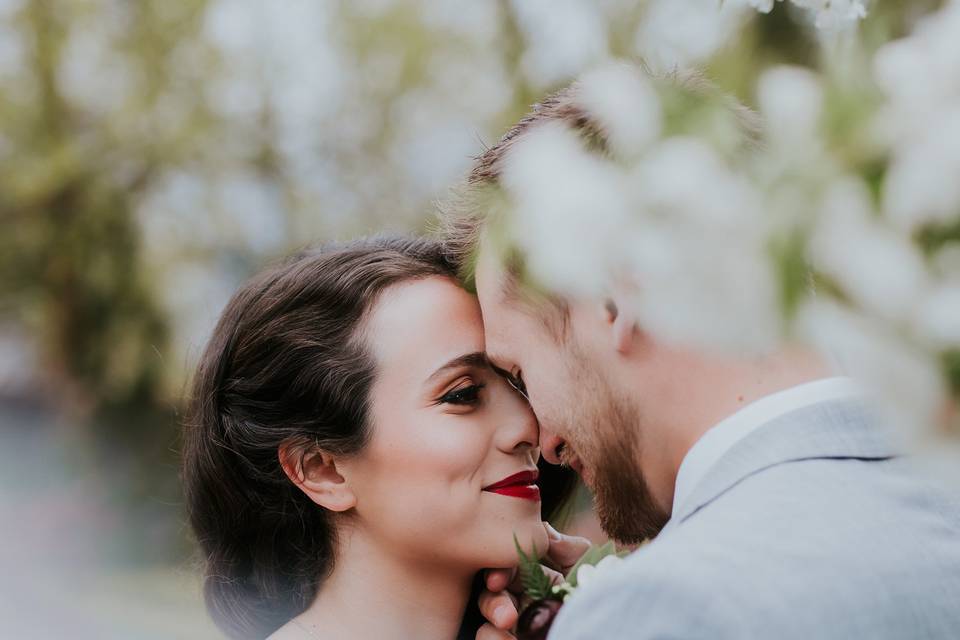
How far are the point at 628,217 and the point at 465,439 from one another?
1.68 m

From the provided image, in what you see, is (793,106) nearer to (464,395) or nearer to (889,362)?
(889,362)

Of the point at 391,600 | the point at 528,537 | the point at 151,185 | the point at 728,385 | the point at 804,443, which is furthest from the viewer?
the point at 151,185

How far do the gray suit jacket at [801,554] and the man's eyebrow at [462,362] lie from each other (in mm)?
991

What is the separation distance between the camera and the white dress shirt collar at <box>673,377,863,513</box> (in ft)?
5.64

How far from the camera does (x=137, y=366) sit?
1304 centimetres

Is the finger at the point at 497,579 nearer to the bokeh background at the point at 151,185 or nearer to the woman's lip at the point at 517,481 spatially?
the woman's lip at the point at 517,481

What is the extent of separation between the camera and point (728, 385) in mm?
1812

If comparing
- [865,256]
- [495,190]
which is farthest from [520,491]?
[865,256]

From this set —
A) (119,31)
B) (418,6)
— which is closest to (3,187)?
(119,31)

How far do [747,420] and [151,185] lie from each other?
12691 mm

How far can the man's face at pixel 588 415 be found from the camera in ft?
6.55

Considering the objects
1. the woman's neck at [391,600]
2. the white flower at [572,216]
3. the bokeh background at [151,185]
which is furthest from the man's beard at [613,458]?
the bokeh background at [151,185]

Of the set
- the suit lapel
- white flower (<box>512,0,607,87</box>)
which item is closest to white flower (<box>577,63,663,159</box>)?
the suit lapel

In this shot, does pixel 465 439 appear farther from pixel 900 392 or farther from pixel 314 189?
pixel 314 189
